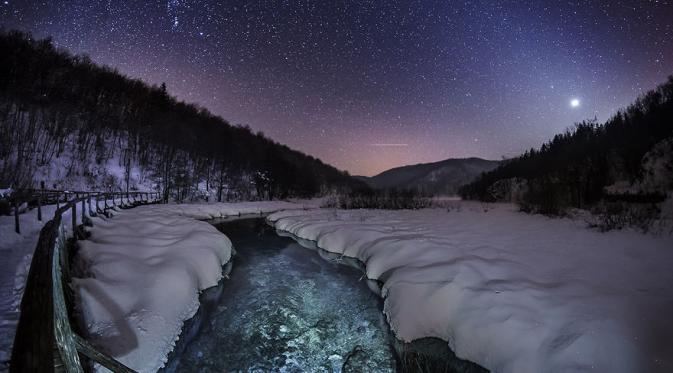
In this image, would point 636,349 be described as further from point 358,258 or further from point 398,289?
point 358,258

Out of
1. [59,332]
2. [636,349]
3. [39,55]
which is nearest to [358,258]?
[636,349]

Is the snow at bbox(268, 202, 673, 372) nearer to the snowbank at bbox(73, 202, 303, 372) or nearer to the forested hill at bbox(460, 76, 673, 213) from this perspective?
the snowbank at bbox(73, 202, 303, 372)

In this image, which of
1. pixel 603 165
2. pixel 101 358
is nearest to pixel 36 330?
pixel 101 358

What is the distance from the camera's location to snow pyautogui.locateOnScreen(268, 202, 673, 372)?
447 centimetres

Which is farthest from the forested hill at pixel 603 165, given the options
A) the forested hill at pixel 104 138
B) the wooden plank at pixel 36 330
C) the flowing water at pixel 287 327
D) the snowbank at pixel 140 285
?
the forested hill at pixel 104 138

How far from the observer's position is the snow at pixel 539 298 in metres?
4.47

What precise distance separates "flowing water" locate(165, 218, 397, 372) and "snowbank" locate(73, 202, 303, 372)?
500 mm

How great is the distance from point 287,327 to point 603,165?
4865cm

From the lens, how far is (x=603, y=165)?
38906 millimetres

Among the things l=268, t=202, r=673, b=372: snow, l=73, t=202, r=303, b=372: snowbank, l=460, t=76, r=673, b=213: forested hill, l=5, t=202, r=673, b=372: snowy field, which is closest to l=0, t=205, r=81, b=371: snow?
l=5, t=202, r=673, b=372: snowy field

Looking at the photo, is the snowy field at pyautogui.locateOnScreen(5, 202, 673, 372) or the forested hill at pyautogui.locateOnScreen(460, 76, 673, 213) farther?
the forested hill at pyautogui.locateOnScreen(460, 76, 673, 213)

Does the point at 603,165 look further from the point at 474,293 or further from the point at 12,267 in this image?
the point at 12,267

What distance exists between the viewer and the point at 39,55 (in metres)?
45.4

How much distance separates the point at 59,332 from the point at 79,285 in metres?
5.34
